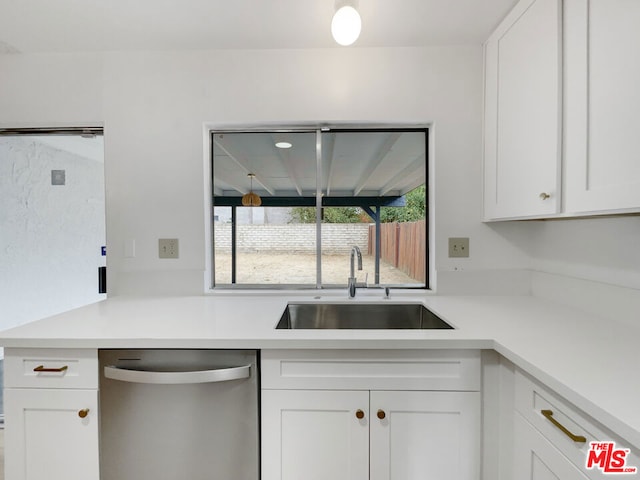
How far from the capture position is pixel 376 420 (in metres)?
1.10

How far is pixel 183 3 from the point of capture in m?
1.44

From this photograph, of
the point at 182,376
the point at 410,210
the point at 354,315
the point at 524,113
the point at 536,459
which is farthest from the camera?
the point at 410,210

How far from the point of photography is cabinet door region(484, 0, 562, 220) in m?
1.18

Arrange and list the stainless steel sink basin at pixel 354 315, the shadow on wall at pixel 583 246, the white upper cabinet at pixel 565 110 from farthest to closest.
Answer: the stainless steel sink basin at pixel 354 315
the shadow on wall at pixel 583 246
the white upper cabinet at pixel 565 110

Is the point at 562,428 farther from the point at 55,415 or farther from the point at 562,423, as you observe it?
the point at 55,415

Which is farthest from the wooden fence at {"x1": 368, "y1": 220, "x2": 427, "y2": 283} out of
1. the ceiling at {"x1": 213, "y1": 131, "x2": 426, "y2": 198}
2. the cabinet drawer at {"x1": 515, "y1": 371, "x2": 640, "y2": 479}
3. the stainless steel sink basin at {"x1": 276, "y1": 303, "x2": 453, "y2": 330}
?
the cabinet drawer at {"x1": 515, "y1": 371, "x2": 640, "y2": 479}

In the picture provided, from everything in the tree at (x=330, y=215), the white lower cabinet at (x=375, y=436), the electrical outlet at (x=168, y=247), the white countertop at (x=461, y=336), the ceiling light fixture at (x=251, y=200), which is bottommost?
the white lower cabinet at (x=375, y=436)

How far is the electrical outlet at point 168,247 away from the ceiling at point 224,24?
41.6 inches

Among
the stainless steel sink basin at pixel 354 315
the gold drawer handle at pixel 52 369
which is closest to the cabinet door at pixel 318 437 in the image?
the stainless steel sink basin at pixel 354 315

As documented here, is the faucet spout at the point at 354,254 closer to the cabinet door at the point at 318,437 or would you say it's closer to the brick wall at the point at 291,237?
the brick wall at the point at 291,237

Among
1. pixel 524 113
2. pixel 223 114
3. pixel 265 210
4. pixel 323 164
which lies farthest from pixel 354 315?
pixel 223 114

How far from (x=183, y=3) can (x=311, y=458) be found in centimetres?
191

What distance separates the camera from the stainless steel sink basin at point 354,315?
5.65 ft

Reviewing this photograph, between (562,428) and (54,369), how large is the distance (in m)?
1.56
